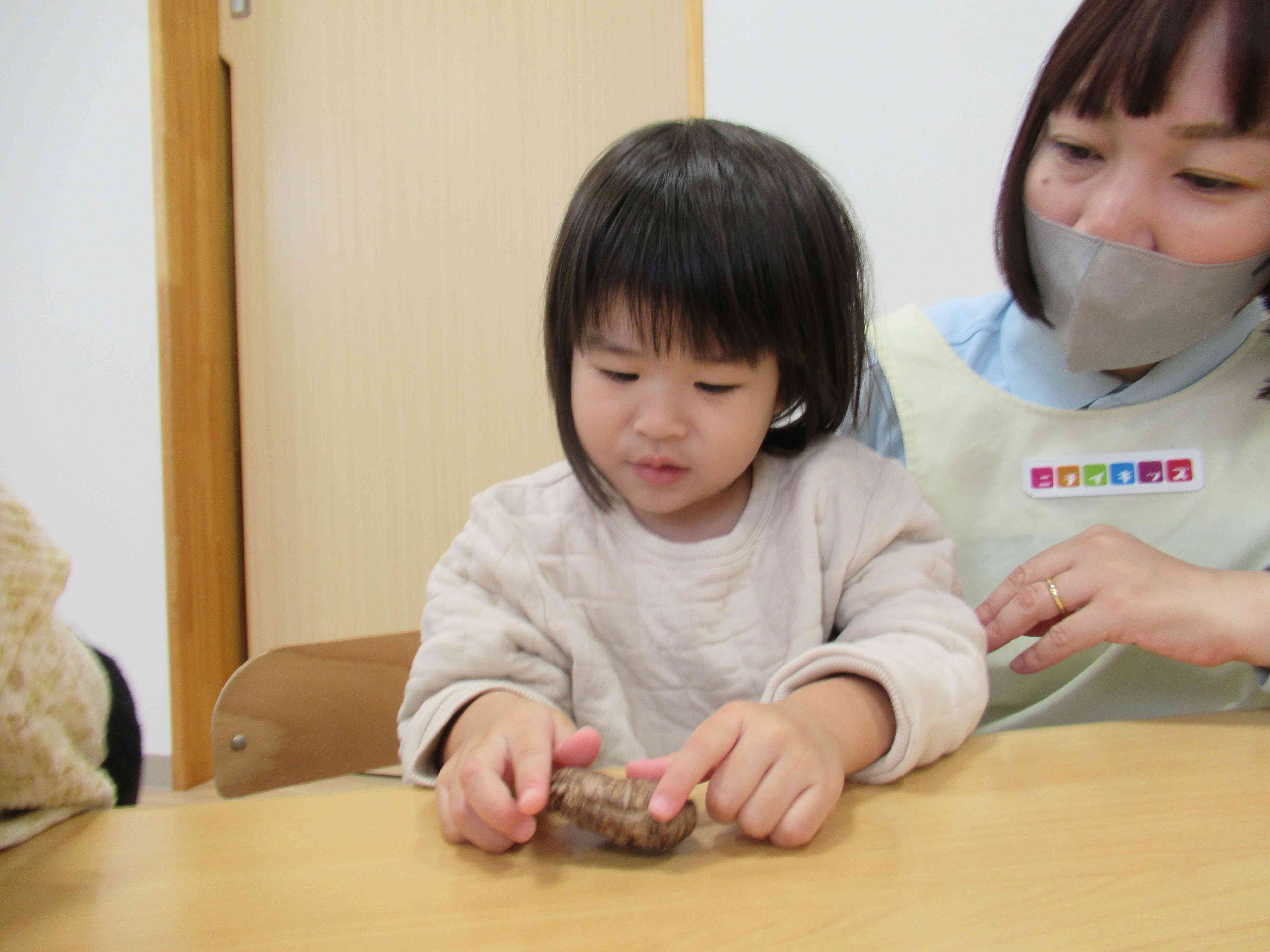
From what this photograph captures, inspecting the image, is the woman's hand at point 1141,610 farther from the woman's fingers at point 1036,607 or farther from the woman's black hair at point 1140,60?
the woman's black hair at point 1140,60

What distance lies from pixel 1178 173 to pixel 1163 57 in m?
0.09

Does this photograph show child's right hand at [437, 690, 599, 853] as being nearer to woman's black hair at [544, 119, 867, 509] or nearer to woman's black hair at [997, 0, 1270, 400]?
woman's black hair at [544, 119, 867, 509]

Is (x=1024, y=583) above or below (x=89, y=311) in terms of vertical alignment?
below

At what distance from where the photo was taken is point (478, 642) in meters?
0.63

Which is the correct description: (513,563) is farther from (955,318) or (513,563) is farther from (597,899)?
(955,318)

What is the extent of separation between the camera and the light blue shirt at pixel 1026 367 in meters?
0.85

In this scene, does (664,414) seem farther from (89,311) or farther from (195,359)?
(89,311)

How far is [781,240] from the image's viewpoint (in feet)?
2.11

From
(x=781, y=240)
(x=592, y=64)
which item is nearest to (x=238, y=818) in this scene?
(x=781, y=240)

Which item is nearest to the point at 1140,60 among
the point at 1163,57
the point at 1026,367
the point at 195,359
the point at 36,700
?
the point at 1163,57

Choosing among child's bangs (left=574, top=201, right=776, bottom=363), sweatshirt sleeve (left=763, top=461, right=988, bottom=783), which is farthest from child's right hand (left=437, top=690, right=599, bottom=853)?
child's bangs (left=574, top=201, right=776, bottom=363)

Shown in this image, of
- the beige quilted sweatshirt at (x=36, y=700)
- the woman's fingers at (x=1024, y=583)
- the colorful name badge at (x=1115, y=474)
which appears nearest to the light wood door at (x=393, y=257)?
the colorful name badge at (x=1115, y=474)

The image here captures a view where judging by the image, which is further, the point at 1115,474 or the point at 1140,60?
the point at 1115,474

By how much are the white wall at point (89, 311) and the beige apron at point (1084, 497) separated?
5.86ft
